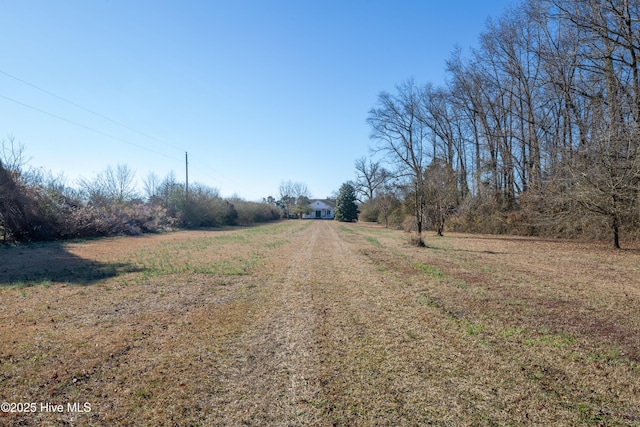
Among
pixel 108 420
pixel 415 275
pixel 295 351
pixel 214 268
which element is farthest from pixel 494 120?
pixel 108 420

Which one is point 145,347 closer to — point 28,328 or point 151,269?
point 28,328

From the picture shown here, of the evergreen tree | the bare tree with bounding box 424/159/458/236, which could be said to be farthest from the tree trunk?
the evergreen tree

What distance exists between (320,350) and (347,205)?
181 ft

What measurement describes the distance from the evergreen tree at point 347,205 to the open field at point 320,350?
1993 inches

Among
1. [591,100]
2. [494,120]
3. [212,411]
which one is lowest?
[212,411]

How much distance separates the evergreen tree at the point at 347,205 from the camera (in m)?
58.8

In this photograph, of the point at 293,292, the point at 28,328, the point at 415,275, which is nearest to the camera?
the point at 28,328

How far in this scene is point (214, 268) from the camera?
373 inches

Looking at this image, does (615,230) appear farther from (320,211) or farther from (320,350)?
(320,211)

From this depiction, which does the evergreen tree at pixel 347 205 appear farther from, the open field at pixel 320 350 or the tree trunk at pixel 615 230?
the open field at pixel 320 350

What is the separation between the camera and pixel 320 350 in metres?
3.96

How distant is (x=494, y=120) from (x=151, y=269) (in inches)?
1079

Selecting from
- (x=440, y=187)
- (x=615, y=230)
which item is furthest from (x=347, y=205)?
(x=615, y=230)

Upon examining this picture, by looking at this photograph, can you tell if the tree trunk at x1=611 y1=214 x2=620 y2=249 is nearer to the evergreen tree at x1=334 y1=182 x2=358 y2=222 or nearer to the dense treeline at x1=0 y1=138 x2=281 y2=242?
the dense treeline at x1=0 y1=138 x2=281 y2=242
